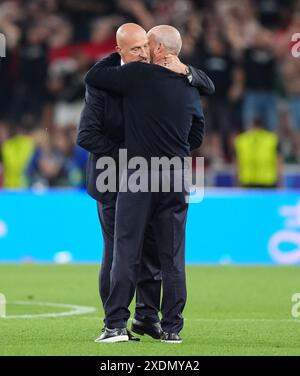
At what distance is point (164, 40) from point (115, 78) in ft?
1.52

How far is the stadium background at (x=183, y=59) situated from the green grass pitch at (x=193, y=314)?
1026 millimetres

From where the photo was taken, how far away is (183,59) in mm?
19641

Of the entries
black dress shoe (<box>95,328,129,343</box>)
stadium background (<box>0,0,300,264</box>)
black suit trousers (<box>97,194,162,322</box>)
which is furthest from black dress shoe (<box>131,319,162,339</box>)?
stadium background (<box>0,0,300,264</box>)

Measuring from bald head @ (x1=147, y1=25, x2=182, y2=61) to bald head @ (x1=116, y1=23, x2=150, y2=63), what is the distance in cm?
6

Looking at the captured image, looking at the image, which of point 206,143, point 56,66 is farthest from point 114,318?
point 56,66

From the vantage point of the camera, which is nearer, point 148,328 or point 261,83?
point 148,328

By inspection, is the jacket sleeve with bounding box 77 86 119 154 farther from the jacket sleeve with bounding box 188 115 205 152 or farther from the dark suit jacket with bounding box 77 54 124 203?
the jacket sleeve with bounding box 188 115 205 152

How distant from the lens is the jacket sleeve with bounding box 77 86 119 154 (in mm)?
9008

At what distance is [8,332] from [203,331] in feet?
5.16

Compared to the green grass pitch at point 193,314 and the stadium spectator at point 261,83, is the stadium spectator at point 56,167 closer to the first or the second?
the green grass pitch at point 193,314

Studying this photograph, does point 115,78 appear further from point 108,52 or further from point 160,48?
point 108,52

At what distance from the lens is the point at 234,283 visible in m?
14.8

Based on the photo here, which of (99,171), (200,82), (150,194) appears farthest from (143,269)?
(200,82)
